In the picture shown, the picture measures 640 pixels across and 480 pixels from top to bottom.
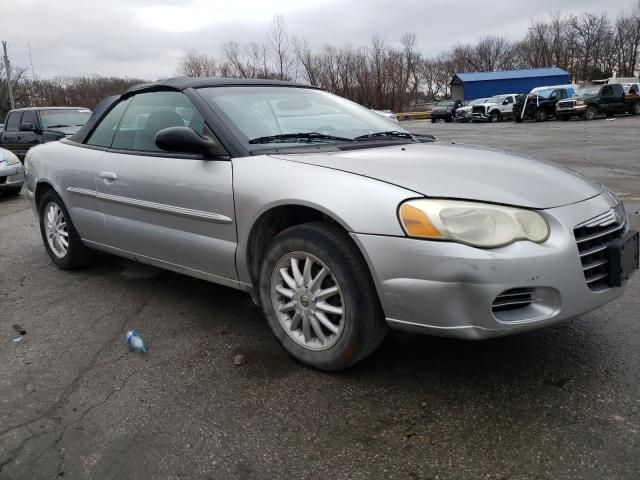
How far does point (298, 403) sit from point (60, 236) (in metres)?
3.09

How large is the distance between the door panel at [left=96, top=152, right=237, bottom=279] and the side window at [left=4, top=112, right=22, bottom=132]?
37.0 feet

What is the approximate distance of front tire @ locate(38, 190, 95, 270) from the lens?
4512mm

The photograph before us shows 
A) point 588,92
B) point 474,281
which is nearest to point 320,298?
point 474,281

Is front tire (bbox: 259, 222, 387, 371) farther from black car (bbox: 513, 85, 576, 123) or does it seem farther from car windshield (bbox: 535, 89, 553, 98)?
car windshield (bbox: 535, 89, 553, 98)

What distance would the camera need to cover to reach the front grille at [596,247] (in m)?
2.42

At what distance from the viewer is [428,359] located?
287 cm

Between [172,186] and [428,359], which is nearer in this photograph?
[428,359]

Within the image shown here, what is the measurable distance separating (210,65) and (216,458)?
5435cm

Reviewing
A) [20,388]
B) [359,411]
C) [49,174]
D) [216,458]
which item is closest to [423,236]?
[359,411]

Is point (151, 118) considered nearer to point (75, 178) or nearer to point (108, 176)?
point (108, 176)

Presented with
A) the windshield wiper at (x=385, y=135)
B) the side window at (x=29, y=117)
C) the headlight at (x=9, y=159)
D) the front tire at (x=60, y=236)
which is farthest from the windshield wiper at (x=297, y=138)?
the side window at (x=29, y=117)

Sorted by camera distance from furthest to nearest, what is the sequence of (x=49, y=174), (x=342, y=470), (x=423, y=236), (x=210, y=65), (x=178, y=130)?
1. (x=210, y=65)
2. (x=49, y=174)
3. (x=178, y=130)
4. (x=423, y=236)
5. (x=342, y=470)

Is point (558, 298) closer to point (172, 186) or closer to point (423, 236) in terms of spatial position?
point (423, 236)

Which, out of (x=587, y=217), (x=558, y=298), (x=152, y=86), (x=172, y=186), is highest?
(x=152, y=86)
